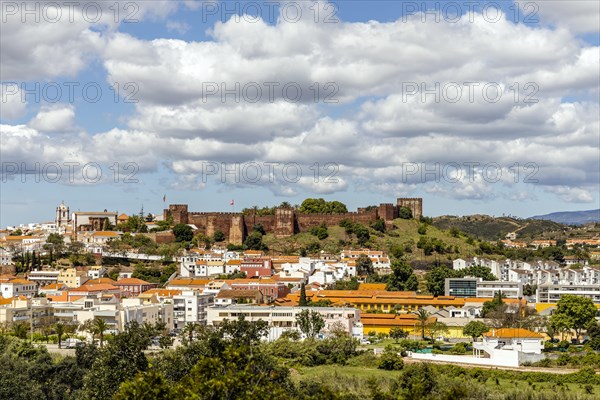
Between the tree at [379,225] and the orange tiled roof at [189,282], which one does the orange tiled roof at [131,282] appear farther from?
the tree at [379,225]

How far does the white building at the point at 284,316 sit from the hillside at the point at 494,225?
79.2 meters

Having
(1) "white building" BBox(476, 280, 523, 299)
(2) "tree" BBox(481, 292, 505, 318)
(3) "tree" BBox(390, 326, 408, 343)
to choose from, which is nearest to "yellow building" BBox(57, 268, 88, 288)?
(3) "tree" BBox(390, 326, 408, 343)

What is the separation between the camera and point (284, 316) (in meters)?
44.8

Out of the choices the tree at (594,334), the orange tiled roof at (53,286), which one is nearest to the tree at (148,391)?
the tree at (594,334)

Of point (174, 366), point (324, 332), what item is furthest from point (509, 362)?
point (174, 366)

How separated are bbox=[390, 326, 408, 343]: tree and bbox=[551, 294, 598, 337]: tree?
717 cm

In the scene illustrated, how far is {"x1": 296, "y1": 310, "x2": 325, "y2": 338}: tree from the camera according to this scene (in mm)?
41625

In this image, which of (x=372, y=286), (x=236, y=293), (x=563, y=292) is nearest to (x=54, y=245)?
(x=236, y=293)

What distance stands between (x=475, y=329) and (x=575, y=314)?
463cm

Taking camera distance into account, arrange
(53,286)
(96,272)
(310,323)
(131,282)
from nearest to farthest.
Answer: (310,323), (131,282), (53,286), (96,272)

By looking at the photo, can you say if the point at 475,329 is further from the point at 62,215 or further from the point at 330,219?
the point at 62,215

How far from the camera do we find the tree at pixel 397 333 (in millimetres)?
44656

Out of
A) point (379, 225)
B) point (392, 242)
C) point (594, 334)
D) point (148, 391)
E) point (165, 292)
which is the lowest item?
point (594, 334)

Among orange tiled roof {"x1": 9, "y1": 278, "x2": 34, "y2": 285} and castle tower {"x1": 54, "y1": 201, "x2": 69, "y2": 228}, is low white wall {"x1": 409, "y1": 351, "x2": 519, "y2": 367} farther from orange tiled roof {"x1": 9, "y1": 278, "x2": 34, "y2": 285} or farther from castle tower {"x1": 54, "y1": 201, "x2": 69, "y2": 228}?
castle tower {"x1": 54, "y1": 201, "x2": 69, "y2": 228}
